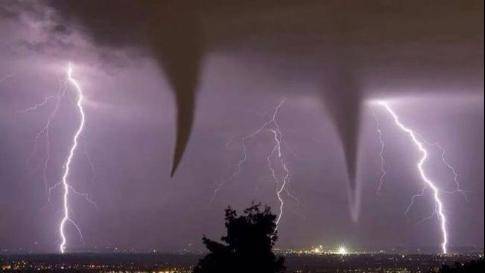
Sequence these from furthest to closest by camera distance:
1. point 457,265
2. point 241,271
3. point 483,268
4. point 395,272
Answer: point 395,272 → point 457,265 → point 483,268 → point 241,271

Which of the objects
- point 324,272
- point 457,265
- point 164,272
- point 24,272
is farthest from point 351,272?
point 457,265

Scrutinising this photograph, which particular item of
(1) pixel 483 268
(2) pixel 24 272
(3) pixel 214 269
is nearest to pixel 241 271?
(3) pixel 214 269

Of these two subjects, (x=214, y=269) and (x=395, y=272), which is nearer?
(x=214, y=269)

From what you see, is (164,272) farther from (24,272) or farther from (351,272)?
(351,272)

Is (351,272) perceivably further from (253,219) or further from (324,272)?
(253,219)

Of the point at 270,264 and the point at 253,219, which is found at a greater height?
the point at 253,219

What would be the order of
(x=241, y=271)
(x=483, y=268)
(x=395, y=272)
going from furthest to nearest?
1. (x=395, y=272)
2. (x=483, y=268)
3. (x=241, y=271)

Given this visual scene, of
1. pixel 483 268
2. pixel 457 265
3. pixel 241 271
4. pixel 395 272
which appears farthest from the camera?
pixel 395 272
